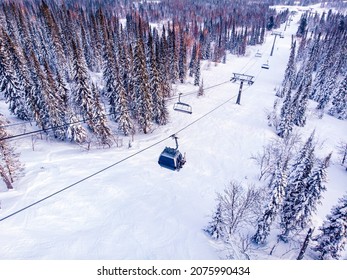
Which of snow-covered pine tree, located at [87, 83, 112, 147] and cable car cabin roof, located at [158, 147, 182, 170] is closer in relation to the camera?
cable car cabin roof, located at [158, 147, 182, 170]

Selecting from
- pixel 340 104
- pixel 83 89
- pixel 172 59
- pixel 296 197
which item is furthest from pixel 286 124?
pixel 83 89

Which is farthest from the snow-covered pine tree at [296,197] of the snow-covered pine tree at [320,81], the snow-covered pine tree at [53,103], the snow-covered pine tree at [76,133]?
the snow-covered pine tree at [320,81]

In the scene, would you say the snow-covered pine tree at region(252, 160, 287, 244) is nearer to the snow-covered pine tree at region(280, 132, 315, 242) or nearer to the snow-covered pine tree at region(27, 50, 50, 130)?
the snow-covered pine tree at region(280, 132, 315, 242)

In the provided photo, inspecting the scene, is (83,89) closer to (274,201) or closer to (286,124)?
(274,201)

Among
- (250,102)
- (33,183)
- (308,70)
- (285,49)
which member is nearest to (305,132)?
(250,102)

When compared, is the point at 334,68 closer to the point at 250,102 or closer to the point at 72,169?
the point at 250,102

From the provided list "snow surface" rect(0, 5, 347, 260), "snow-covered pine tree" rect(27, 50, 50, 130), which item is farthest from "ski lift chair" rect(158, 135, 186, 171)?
"snow-covered pine tree" rect(27, 50, 50, 130)
